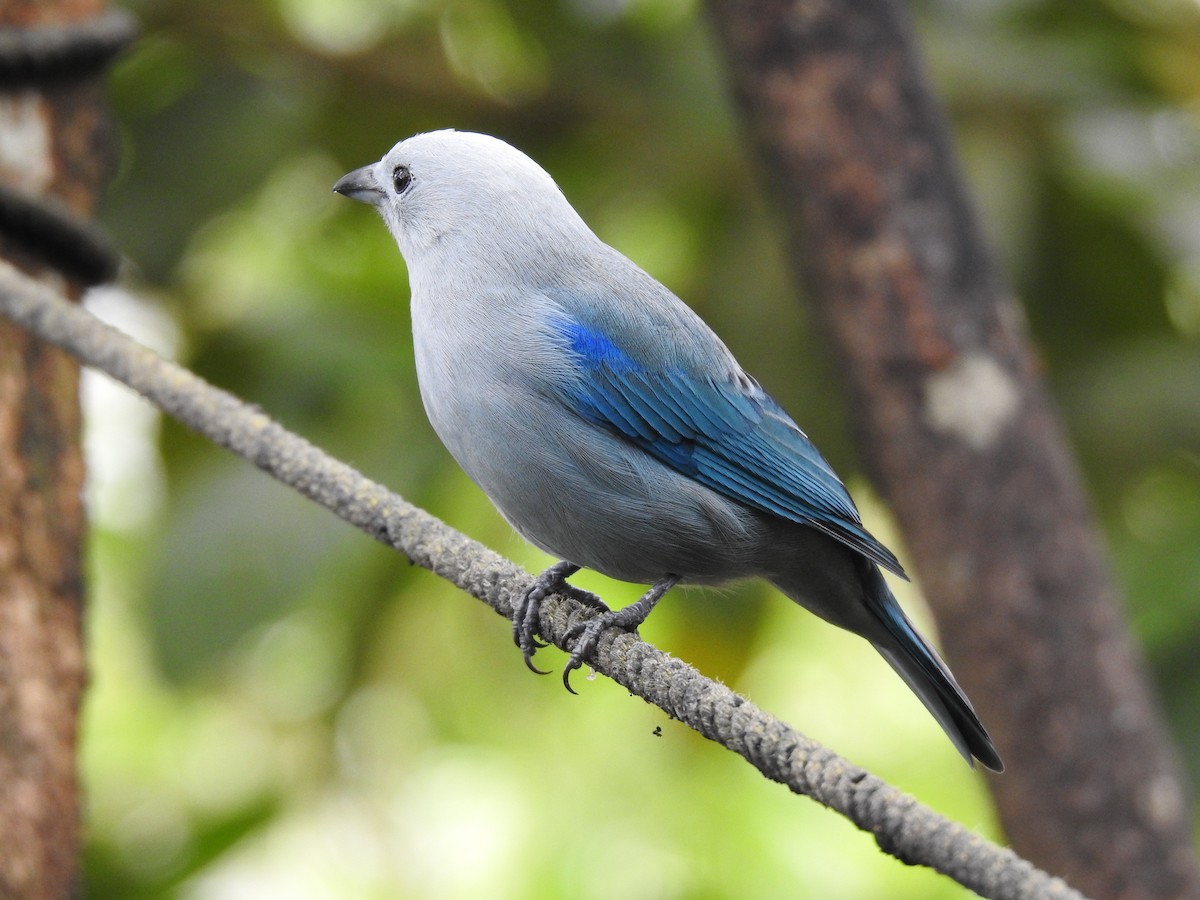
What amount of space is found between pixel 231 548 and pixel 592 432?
1.45m

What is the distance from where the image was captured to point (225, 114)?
159 inches

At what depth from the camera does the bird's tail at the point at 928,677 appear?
7.42 ft

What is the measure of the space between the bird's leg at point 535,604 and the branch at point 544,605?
24 millimetres

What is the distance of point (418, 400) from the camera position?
12.1 feet

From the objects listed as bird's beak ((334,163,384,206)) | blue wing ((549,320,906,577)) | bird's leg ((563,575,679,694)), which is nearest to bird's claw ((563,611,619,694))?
bird's leg ((563,575,679,694))

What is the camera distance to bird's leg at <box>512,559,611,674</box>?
222cm

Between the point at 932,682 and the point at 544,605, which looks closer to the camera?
the point at 544,605

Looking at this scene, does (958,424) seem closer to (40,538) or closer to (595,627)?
(595,627)

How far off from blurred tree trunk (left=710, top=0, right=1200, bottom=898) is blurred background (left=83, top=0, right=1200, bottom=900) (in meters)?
0.42

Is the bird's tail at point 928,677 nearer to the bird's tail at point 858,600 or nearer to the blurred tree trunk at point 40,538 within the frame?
the bird's tail at point 858,600

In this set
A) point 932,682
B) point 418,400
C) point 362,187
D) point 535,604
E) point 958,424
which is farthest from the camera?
point 418,400

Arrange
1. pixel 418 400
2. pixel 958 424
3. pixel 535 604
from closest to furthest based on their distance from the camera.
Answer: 1. pixel 535 604
2. pixel 958 424
3. pixel 418 400

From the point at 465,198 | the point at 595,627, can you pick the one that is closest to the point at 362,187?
the point at 465,198

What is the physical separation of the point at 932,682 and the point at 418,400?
1784 mm
